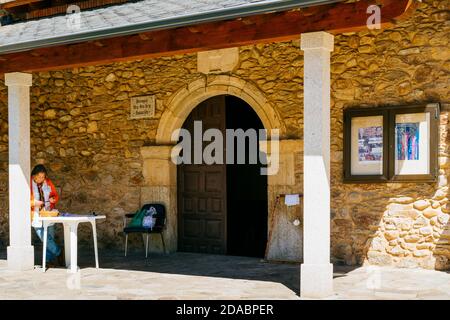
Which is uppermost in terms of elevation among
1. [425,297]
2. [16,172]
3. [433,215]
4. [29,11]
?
[29,11]

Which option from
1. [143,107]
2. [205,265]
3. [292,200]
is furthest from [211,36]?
[143,107]

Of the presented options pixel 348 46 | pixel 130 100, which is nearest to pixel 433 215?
pixel 348 46

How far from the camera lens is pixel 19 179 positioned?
7395 millimetres

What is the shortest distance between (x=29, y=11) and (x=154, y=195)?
310cm

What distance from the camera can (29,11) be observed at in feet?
29.8

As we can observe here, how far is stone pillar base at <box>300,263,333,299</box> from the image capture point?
5555 millimetres

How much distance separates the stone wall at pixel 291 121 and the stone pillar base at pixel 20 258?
192 centimetres

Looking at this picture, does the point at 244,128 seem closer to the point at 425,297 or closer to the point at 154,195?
the point at 154,195

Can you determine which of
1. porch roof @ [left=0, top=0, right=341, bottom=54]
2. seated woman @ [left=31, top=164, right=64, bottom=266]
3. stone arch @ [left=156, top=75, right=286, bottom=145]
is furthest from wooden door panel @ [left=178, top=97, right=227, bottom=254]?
porch roof @ [left=0, top=0, right=341, bottom=54]

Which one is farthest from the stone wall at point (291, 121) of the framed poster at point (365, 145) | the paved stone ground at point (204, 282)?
the paved stone ground at point (204, 282)

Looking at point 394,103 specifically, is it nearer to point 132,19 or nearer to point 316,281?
point 316,281

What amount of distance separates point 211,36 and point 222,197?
3.19 m

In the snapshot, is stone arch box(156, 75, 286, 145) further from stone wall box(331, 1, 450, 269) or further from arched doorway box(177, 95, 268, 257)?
stone wall box(331, 1, 450, 269)

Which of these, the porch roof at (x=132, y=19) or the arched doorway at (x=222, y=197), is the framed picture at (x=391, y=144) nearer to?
the arched doorway at (x=222, y=197)
